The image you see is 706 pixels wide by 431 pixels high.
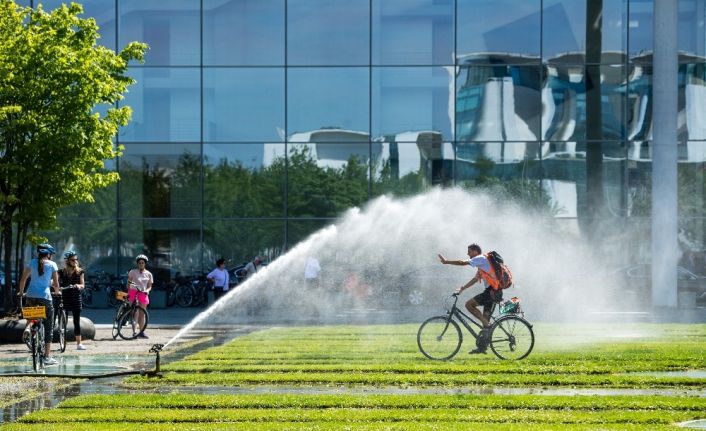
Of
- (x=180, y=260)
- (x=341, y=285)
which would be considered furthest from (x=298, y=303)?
(x=180, y=260)

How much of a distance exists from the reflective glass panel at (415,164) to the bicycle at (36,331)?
21.6 m

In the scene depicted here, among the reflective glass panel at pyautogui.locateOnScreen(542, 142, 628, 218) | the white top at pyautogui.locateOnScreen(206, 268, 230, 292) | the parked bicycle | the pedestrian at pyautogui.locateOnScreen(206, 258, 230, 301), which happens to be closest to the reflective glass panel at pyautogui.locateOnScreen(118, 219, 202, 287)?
the parked bicycle

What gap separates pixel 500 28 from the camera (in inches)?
1486

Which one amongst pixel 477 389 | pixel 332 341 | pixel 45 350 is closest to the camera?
pixel 477 389

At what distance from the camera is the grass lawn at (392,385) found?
1077cm

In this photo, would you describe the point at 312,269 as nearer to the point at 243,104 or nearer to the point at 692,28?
the point at 243,104

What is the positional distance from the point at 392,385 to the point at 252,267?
72.0ft

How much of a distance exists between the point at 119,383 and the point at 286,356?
3.92 m

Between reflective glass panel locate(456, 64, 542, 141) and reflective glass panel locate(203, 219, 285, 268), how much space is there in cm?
708

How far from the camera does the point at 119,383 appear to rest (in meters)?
14.2

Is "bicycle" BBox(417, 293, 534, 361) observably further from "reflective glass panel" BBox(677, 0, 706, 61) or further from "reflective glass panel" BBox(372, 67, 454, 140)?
"reflective glass panel" BBox(677, 0, 706, 61)

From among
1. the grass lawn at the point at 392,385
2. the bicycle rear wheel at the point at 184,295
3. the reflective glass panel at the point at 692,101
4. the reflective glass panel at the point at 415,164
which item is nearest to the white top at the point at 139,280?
the grass lawn at the point at 392,385

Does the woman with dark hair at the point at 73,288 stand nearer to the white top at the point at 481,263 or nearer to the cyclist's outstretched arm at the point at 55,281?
the cyclist's outstretched arm at the point at 55,281

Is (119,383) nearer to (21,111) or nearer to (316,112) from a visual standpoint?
(21,111)
